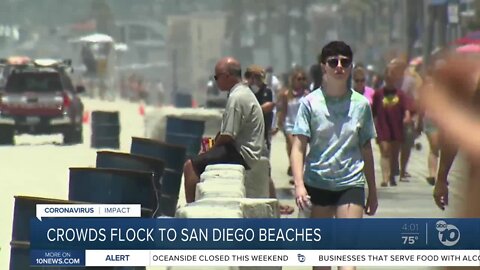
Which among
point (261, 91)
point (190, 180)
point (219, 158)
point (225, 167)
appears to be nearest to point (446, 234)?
point (225, 167)

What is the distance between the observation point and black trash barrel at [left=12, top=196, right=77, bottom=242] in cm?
846

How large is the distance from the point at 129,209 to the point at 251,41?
118 m

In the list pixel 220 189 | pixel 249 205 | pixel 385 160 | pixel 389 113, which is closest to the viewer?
pixel 249 205

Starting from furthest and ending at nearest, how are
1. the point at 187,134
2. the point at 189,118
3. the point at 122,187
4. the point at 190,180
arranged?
the point at 189,118, the point at 187,134, the point at 190,180, the point at 122,187

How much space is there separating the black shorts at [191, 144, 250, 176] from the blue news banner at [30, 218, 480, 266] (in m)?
3.12

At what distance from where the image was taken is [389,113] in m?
20.1

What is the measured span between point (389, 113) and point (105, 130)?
495 inches

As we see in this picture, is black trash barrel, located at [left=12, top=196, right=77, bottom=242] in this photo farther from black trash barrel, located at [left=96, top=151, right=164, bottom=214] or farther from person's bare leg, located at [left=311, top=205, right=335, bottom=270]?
black trash barrel, located at [left=96, top=151, right=164, bottom=214]

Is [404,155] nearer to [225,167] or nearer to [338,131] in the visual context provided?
[225,167]

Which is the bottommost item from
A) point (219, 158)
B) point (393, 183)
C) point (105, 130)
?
point (105, 130)

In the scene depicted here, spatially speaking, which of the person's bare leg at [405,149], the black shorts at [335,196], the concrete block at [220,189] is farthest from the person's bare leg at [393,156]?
the black shorts at [335,196]

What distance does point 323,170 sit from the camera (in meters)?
9.12

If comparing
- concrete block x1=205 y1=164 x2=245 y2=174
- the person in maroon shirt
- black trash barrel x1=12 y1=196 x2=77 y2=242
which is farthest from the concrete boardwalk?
black trash barrel x1=12 y1=196 x2=77 y2=242

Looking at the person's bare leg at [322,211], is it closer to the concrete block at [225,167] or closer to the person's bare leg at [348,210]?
the person's bare leg at [348,210]
